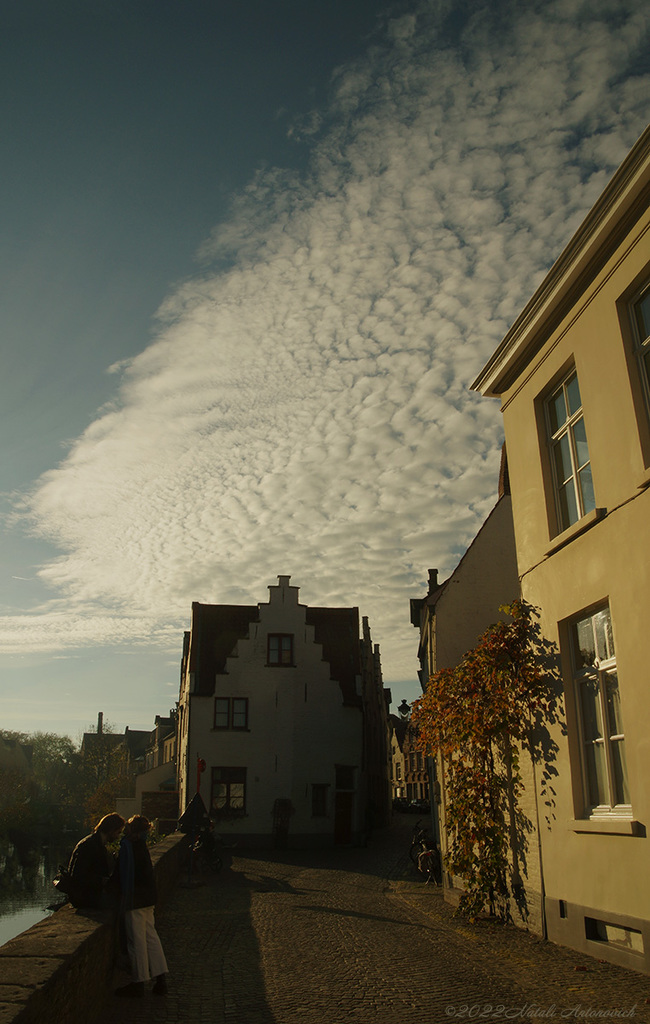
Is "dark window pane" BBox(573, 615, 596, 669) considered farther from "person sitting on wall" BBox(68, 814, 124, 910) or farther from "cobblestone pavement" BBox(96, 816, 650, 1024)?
"person sitting on wall" BBox(68, 814, 124, 910)

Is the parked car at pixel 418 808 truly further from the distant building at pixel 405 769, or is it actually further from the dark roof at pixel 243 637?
the dark roof at pixel 243 637

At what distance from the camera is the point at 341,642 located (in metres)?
33.1

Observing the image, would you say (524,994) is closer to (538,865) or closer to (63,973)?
(538,865)

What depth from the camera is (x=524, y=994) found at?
621cm

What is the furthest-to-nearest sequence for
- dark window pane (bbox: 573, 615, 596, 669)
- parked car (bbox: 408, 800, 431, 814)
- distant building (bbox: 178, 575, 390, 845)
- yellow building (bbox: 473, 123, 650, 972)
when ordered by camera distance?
parked car (bbox: 408, 800, 431, 814) → distant building (bbox: 178, 575, 390, 845) → dark window pane (bbox: 573, 615, 596, 669) → yellow building (bbox: 473, 123, 650, 972)

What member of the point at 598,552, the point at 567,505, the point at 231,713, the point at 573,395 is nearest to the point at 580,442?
→ the point at 573,395

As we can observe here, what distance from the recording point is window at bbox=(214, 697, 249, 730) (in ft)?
96.5

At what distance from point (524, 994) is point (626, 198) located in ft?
23.6

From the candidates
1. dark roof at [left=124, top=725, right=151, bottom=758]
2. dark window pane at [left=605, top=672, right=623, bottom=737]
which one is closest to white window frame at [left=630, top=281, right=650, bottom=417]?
dark window pane at [left=605, top=672, right=623, bottom=737]

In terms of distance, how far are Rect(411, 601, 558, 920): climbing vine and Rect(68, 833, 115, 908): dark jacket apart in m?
4.95

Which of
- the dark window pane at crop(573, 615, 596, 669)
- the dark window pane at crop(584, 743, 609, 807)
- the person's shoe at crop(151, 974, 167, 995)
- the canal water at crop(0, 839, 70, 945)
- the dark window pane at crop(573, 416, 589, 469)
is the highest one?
the dark window pane at crop(573, 416, 589, 469)

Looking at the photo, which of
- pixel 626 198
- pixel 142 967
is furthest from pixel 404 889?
pixel 626 198

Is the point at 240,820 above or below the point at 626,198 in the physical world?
below

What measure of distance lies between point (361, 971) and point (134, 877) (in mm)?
2533
